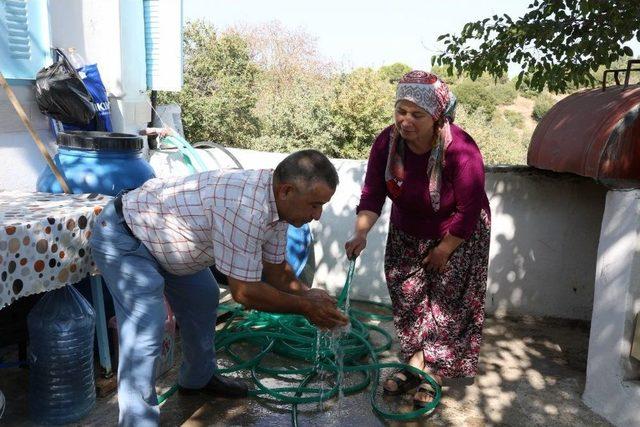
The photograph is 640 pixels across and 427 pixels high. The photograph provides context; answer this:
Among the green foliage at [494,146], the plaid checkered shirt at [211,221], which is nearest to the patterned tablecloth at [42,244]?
the plaid checkered shirt at [211,221]

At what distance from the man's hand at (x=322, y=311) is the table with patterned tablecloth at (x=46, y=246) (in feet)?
3.87

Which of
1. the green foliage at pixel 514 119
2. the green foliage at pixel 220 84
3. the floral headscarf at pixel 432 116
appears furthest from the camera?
the green foliage at pixel 514 119

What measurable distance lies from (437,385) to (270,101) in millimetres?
10649

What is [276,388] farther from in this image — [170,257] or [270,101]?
[270,101]

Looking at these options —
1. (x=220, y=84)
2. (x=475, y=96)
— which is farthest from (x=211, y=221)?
(x=475, y=96)

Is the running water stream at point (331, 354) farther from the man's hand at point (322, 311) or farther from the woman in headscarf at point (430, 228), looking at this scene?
the man's hand at point (322, 311)

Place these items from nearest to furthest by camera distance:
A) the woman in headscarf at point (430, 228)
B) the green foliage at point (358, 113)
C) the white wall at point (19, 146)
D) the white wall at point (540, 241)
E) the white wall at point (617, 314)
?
the woman in headscarf at point (430, 228) → the white wall at point (617, 314) → the white wall at point (19, 146) → the white wall at point (540, 241) → the green foliage at point (358, 113)

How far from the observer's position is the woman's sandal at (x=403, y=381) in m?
3.30

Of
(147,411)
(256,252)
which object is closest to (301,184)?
(256,252)

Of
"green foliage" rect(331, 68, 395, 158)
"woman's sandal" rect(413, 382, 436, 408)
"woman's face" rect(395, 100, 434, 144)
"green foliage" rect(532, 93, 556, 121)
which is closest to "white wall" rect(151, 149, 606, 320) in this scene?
"woman's sandal" rect(413, 382, 436, 408)

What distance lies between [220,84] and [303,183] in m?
11.0

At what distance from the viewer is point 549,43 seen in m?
4.38

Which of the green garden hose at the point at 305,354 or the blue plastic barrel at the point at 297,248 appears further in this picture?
the blue plastic barrel at the point at 297,248

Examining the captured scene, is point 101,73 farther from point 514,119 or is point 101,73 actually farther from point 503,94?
point 503,94
